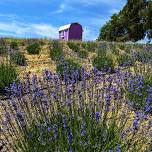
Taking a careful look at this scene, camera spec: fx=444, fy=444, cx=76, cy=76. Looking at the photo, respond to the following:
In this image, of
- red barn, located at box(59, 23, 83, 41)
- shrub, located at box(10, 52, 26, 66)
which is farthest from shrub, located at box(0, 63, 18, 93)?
red barn, located at box(59, 23, 83, 41)

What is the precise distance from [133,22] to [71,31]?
17.1ft

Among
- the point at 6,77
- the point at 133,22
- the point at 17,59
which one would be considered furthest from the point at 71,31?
the point at 6,77

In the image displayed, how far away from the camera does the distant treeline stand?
1371 inches

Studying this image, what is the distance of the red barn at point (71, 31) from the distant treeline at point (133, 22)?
332 centimetres

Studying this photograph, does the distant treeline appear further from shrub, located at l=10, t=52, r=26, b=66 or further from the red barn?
shrub, located at l=10, t=52, r=26, b=66

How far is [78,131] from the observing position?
4.11m

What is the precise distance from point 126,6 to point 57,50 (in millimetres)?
25061

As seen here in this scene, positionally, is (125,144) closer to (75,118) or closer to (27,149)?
(75,118)

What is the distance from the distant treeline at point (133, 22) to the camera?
3483 cm

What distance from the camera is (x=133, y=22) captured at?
119 feet

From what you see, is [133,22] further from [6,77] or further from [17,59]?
[6,77]

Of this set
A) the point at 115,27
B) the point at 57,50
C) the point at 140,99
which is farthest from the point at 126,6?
the point at 140,99

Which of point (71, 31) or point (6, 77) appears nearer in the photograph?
point (6, 77)

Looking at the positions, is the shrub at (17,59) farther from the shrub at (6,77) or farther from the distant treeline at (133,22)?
the distant treeline at (133,22)
